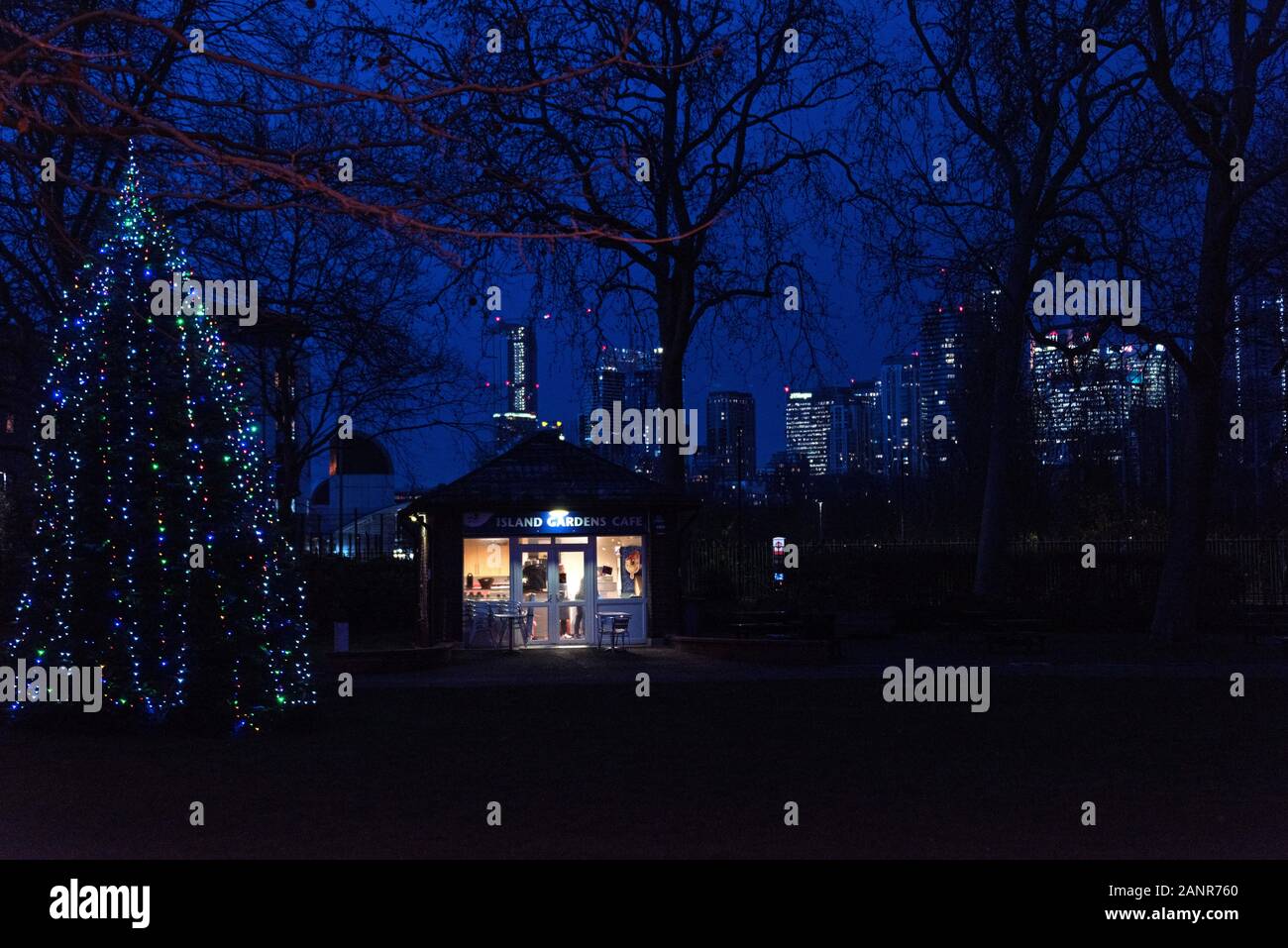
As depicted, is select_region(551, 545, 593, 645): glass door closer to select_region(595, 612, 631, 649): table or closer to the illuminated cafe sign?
select_region(595, 612, 631, 649): table

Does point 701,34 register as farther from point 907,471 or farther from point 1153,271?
point 907,471

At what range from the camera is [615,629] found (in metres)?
27.0

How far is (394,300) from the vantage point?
1143 inches

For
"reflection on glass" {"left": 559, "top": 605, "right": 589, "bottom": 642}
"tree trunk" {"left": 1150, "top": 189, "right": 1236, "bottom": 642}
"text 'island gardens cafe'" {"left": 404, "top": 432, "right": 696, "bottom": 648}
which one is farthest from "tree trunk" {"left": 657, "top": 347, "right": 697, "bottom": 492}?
"tree trunk" {"left": 1150, "top": 189, "right": 1236, "bottom": 642}

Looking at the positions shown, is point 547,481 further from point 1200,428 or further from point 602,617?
point 1200,428

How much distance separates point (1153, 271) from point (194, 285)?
15.7 m

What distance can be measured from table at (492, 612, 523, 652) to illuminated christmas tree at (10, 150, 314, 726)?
12093 mm

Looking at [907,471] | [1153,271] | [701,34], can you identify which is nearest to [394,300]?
[701,34]

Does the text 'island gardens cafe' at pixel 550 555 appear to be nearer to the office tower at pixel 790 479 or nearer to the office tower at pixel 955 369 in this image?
the office tower at pixel 955 369

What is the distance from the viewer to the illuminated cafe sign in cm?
2745

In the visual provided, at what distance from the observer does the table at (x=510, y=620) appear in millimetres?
27281

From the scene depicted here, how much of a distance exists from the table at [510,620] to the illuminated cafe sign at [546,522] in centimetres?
168

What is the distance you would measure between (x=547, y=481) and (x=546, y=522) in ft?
2.85

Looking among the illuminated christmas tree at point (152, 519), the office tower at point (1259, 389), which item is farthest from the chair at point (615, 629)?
the office tower at point (1259, 389)
